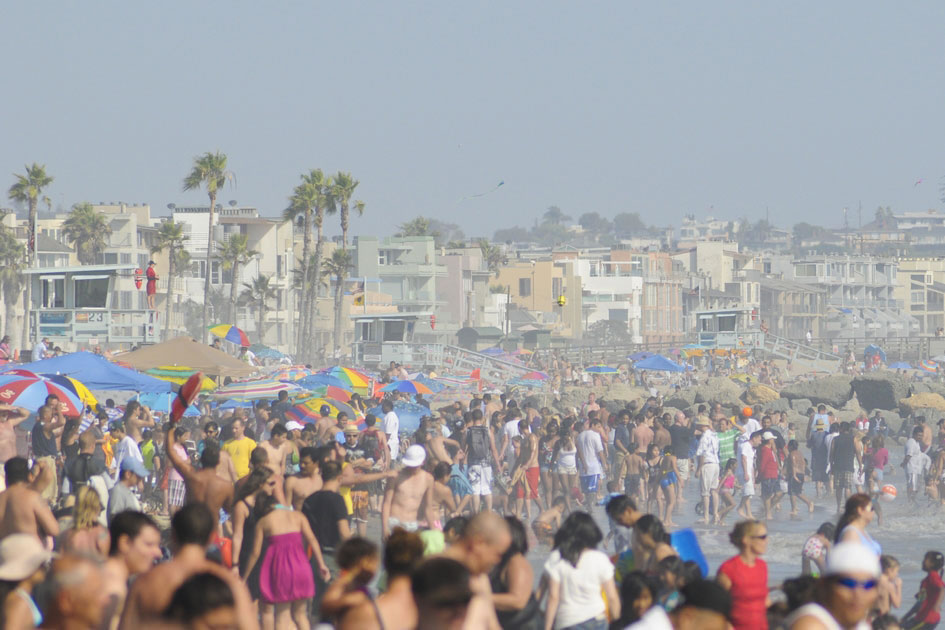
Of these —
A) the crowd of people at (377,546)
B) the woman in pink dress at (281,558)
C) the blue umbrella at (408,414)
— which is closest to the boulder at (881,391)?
the blue umbrella at (408,414)

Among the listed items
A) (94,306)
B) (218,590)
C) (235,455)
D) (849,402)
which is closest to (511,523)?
(218,590)

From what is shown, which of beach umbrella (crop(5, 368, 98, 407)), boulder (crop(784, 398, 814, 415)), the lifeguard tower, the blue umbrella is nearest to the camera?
beach umbrella (crop(5, 368, 98, 407))

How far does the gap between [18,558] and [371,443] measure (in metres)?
10.4

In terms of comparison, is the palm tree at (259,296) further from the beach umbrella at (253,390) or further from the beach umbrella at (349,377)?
the beach umbrella at (253,390)

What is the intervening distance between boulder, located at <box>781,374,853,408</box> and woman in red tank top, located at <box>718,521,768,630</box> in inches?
1600

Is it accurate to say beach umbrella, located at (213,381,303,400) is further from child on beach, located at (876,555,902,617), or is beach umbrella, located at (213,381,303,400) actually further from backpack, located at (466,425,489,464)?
child on beach, located at (876,555,902,617)

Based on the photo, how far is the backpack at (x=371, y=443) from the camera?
1561 cm

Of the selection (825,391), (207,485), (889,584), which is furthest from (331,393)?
(825,391)

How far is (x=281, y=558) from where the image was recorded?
8078 millimetres

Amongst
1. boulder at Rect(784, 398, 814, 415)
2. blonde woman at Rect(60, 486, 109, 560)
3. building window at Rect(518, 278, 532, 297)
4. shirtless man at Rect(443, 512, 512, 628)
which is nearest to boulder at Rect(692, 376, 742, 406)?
boulder at Rect(784, 398, 814, 415)

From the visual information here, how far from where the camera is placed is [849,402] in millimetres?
44438

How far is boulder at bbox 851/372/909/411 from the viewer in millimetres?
45719

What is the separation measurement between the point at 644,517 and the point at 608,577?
0.40 meters

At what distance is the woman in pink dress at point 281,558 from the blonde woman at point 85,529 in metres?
1.01
